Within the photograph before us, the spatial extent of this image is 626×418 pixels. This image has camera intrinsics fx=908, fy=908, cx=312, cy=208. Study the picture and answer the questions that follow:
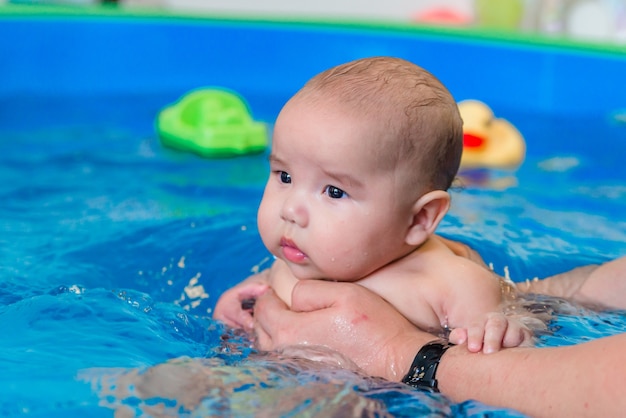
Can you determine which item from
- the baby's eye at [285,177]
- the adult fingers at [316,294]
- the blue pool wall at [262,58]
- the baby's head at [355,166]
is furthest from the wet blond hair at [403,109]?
the blue pool wall at [262,58]

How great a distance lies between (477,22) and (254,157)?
3.07 meters

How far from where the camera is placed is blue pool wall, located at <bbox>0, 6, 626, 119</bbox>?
4.68 meters

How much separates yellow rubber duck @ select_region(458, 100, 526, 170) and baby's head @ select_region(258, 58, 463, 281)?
2016 mm

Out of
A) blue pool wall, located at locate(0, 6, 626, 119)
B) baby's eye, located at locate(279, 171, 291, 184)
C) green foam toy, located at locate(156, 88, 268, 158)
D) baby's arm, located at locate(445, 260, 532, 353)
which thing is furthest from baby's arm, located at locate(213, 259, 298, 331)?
blue pool wall, located at locate(0, 6, 626, 119)

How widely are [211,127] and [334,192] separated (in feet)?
7.53

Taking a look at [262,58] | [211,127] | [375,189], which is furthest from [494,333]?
[262,58]

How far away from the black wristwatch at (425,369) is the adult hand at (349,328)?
16 millimetres

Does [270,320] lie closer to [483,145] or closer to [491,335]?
[491,335]

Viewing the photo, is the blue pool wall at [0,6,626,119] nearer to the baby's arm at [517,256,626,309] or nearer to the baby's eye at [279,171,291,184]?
the baby's arm at [517,256,626,309]

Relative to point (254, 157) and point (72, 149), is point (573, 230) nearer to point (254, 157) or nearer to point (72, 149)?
point (254, 157)

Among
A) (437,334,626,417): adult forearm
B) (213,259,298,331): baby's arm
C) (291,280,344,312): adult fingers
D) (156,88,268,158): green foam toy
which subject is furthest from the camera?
(156,88,268,158): green foam toy

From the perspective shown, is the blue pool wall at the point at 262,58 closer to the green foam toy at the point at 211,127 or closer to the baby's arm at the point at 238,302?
the green foam toy at the point at 211,127

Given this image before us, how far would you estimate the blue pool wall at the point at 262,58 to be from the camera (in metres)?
4.68

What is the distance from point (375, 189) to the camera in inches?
70.1
